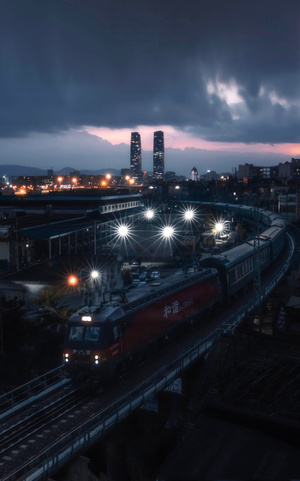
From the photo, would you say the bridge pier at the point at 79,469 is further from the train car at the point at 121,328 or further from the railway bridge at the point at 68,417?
the train car at the point at 121,328

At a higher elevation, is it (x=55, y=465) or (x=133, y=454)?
(x=55, y=465)

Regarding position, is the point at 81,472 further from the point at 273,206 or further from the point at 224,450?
the point at 273,206

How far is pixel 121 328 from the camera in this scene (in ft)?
53.4

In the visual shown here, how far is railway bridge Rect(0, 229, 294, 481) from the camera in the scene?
12109mm

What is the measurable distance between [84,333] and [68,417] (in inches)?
115

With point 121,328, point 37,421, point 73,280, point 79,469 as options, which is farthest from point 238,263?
point 79,469

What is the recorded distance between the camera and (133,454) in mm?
17438

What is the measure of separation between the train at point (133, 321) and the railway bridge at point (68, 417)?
28.2 inches

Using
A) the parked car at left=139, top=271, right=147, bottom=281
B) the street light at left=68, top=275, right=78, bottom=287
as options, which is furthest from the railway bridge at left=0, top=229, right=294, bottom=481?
the parked car at left=139, top=271, right=147, bottom=281

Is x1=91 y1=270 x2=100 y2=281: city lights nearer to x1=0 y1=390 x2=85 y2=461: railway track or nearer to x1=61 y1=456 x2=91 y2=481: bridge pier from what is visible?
x1=0 y1=390 x2=85 y2=461: railway track

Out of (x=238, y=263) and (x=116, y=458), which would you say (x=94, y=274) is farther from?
(x=116, y=458)

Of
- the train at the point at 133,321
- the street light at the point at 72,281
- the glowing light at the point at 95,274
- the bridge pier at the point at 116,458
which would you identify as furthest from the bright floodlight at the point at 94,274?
the bridge pier at the point at 116,458

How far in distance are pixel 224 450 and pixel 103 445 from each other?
11422 mm

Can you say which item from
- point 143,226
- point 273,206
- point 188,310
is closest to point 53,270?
point 188,310
